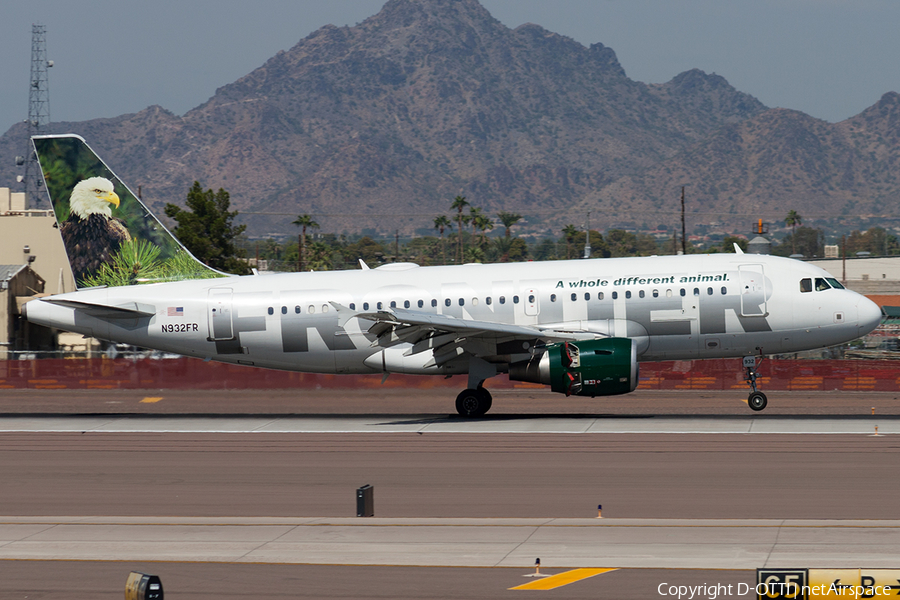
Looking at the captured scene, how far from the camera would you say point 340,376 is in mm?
43188

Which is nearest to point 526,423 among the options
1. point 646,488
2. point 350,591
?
point 646,488

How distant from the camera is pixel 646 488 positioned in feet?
66.4

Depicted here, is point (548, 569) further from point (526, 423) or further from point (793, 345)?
point (793, 345)

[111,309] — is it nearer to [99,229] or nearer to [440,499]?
[99,229]

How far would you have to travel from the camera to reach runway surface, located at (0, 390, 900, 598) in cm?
1430

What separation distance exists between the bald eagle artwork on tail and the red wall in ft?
34.8

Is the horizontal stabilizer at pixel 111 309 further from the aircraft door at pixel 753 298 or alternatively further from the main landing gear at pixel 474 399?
the aircraft door at pixel 753 298

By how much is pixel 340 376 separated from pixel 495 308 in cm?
1334

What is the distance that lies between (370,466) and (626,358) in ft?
29.7

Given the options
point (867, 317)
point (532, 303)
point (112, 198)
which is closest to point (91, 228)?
point (112, 198)

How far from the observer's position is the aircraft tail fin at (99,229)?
112ft

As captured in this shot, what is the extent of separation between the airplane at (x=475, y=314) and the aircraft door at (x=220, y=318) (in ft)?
0.10

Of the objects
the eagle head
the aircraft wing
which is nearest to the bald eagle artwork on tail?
the eagle head

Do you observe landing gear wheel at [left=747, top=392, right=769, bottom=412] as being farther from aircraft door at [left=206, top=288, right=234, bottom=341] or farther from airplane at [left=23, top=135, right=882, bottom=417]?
aircraft door at [left=206, top=288, right=234, bottom=341]
